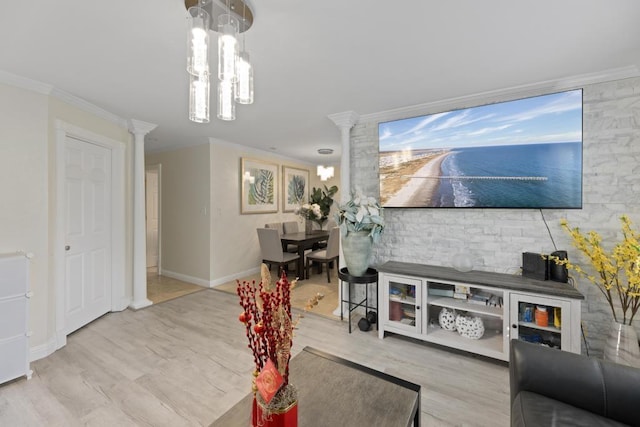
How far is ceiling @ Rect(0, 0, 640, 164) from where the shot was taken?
4.81 ft

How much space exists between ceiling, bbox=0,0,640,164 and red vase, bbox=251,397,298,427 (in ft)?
5.78

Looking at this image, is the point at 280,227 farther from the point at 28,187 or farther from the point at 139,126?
the point at 28,187

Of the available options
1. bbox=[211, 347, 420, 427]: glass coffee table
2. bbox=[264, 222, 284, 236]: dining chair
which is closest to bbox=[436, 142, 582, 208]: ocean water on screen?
bbox=[211, 347, 420, 427]: glass coffee table

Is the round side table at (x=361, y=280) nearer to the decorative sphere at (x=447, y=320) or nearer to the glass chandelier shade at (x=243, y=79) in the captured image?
the decorative sphere at (x=447, y=320)

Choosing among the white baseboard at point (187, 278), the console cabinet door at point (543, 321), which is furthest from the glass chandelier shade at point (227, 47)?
the white baseboard at point (187, 278)

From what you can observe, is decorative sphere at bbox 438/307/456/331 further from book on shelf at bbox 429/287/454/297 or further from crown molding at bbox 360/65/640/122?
crown molding at bbox 360/65/640/122

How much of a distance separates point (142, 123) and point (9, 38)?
1622 mm

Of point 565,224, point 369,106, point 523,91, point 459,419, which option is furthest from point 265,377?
point 523,91

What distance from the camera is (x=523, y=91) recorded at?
2.37m

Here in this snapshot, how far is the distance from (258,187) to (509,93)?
3.79 meters

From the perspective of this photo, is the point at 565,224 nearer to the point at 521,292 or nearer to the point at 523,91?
the point at 521,292

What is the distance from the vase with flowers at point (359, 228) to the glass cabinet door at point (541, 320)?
1177 mm

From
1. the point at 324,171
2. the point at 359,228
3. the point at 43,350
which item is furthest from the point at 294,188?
the point at 43,350

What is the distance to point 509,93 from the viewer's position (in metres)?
2.42
